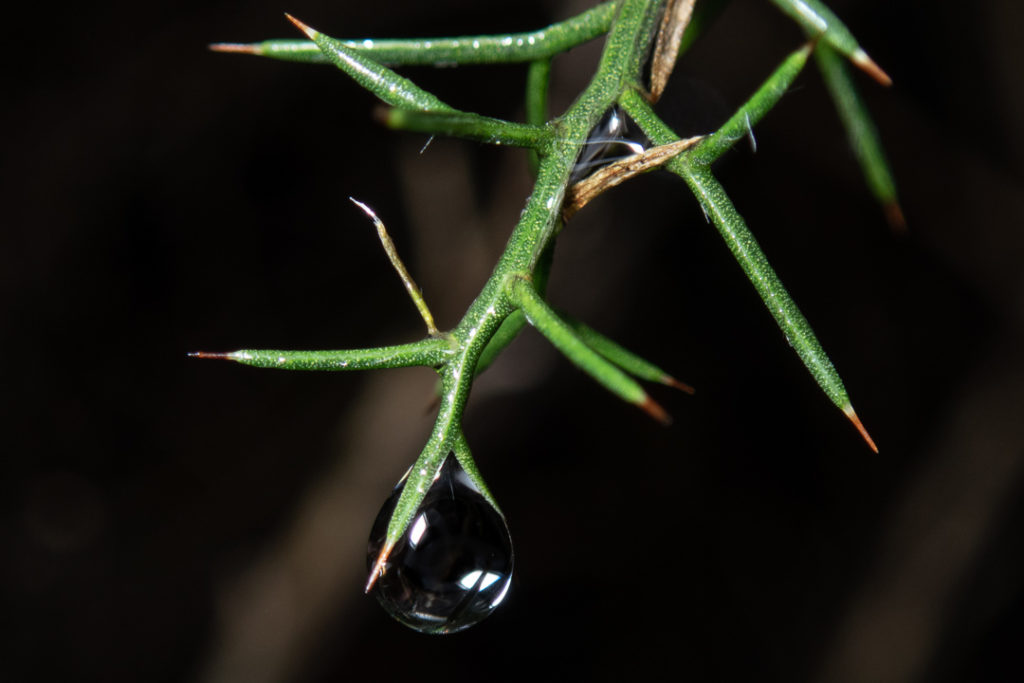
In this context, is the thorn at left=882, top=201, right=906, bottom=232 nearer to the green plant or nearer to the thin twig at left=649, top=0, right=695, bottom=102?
the green plant

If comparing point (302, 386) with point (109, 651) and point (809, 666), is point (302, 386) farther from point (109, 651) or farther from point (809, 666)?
point (809, 666)

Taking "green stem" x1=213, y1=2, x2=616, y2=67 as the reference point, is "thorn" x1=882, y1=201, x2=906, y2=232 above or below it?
below

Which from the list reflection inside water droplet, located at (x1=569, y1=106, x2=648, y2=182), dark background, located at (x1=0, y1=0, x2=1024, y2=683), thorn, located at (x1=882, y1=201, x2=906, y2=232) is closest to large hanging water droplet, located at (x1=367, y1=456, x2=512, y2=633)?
reflection inside water droplet, located at (x1=569, y1=106, x2=648, y2=182)

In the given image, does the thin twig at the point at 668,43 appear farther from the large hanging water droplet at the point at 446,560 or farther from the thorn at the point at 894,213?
the large hanging water droplet at the point at 446,560

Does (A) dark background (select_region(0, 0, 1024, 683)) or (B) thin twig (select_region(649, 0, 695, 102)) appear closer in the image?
(B) thin twig (select_region(649, 0, 695, 102))

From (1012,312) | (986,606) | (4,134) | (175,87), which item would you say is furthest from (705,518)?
(4,134)

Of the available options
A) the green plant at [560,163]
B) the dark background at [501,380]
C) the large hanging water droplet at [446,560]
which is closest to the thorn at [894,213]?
the green plant at [560,163]

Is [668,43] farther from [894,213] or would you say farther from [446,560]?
[446,560]
